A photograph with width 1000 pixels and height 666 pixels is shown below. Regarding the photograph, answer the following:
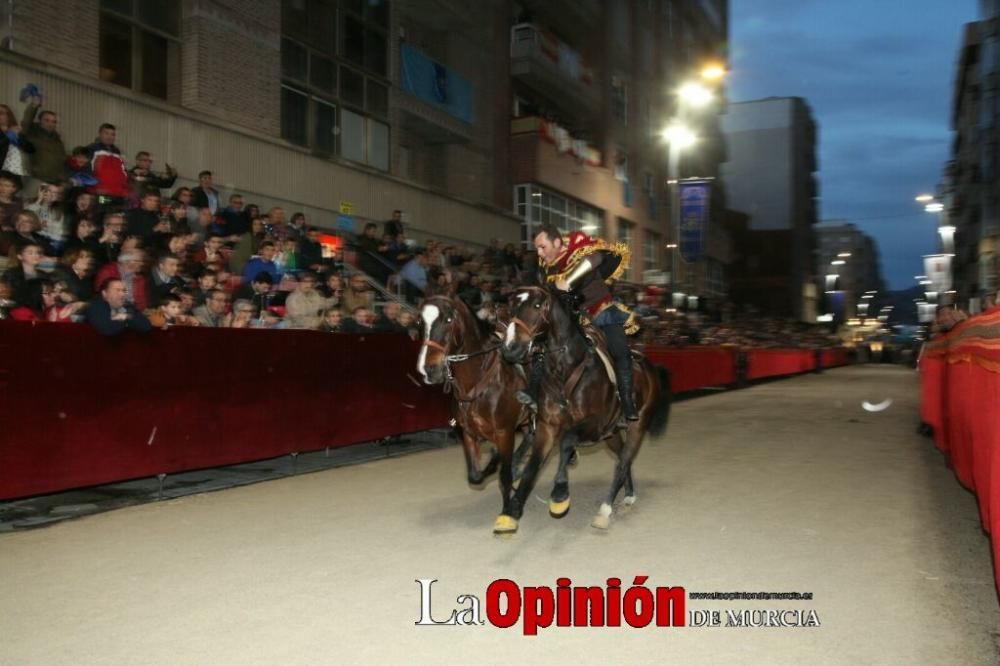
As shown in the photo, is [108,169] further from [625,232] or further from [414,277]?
[625,232]

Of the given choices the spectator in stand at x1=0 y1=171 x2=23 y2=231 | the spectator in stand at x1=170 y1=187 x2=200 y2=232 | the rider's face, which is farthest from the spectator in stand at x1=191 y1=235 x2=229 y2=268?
the rider's face

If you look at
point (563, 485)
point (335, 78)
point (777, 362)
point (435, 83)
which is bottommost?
point (777, 362)

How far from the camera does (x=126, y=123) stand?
47.4 feet

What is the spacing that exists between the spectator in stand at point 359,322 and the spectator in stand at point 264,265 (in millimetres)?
1263

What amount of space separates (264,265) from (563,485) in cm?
675

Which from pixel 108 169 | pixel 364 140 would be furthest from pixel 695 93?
pixel 108 169

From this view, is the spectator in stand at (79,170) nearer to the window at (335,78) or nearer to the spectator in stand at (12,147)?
the spectator in stand at (12,147)

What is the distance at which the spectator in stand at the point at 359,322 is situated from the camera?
11.5 m

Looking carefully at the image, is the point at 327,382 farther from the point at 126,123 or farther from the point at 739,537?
the point at 126,123

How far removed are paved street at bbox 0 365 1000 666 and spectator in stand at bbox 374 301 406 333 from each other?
9.12ft

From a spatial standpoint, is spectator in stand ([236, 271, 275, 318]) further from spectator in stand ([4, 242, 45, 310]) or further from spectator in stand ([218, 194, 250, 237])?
spectator in stand ([4, 242, 45, 310])

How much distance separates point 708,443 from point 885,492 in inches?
163

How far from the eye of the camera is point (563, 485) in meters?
6.80

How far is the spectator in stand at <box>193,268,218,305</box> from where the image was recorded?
9.83 metres
